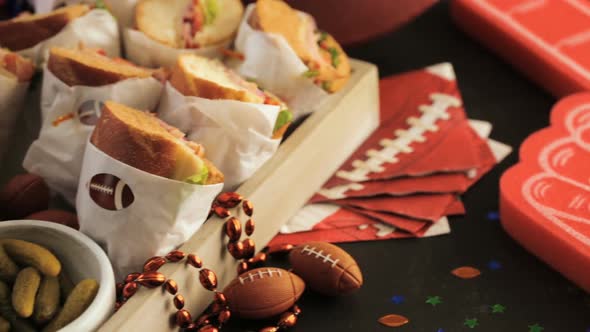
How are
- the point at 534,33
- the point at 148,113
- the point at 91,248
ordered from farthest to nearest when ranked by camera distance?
1. the point at 534,33
2. the point at 148,113
3. the point at 91,248

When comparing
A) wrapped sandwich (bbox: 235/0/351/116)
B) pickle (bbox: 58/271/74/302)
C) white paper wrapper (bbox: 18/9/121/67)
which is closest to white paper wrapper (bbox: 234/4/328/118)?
wrapped sandwich (bbox: 235/0/351/116)

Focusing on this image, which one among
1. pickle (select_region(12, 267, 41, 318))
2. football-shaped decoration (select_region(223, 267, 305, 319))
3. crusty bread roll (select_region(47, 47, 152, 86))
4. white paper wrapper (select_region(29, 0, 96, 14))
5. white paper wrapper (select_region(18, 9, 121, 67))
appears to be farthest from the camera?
white paper wrapper (select_region(29, 0, 96, 14))

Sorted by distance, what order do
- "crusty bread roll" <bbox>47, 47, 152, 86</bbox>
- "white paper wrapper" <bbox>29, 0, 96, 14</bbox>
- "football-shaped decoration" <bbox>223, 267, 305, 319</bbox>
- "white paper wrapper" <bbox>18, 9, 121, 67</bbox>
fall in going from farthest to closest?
"white paper wrapper" <bbox>29, 0, 96, 14</bbox>, "white paper wrapper" <bbox>18, 9, 121, 67</bbox>, "crusty bread roll" <bbox>47, 47, 152, 86</bbox>, "football-shaped decoration" <bbox>223, 267, 305, 319</bbox>

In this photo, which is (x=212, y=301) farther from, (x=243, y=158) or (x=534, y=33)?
(x=534, y=33)

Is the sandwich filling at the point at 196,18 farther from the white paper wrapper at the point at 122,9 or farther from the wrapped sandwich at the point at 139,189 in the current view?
the wrapped sandwich at the point at 139,189

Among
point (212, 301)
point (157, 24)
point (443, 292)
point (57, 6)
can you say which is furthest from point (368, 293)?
point (57, 6)

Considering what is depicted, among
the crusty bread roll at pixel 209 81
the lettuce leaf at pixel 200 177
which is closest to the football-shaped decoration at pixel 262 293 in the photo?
the lettuce leaf at pixel 200 177

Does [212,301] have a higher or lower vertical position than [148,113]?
lower

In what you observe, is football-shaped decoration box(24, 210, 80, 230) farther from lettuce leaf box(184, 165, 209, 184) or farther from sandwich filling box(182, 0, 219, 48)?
sandwich filling box(182, 0, 219, 48)
